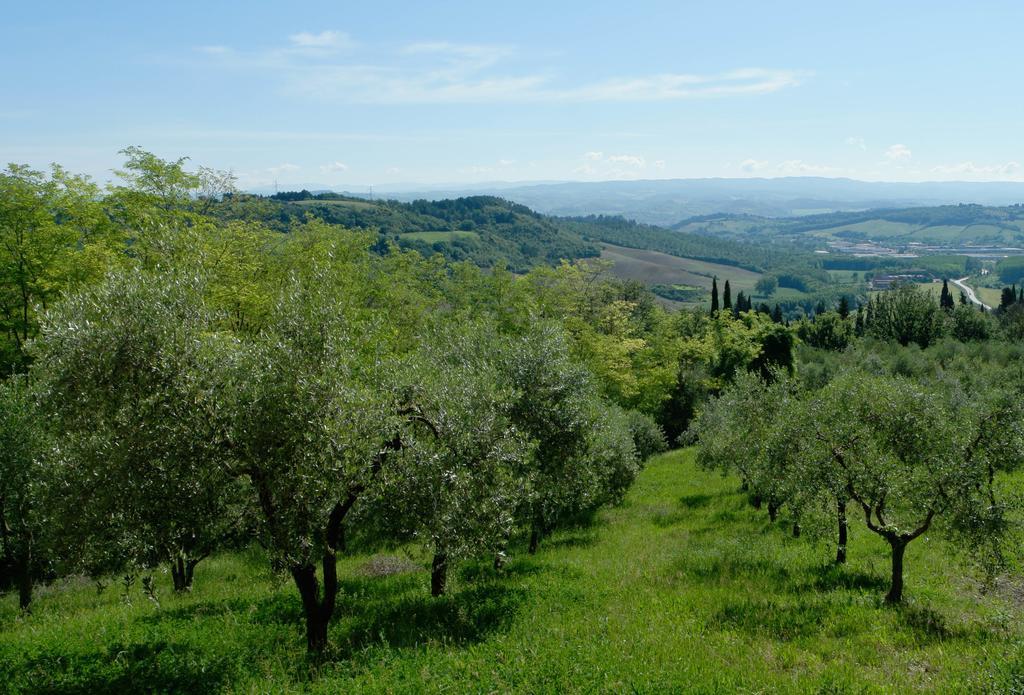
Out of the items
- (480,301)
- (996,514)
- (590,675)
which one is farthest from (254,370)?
(480,301)

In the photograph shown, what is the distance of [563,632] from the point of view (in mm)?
16531

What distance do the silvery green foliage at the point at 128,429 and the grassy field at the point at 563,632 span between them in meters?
3.57

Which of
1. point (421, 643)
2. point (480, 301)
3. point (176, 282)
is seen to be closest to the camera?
point (176, 282)

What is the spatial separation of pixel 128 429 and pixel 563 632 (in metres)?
12.0

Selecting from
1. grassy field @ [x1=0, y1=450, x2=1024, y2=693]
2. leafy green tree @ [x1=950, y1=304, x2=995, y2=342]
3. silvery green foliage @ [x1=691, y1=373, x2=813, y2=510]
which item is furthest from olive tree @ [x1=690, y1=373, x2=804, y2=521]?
leafy green tree @ [x1=950, y1=304, x2=995, y2=342]

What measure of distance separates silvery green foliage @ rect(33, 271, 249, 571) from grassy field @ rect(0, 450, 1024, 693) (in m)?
3.57

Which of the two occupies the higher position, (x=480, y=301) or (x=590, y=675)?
(x=480, y=301)

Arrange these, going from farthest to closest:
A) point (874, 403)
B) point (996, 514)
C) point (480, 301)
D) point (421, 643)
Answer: point (480, 301) → point (874, 403) → point (996, 514) → point (421, 643)

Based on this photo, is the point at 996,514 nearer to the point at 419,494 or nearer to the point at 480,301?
the point at 419,494

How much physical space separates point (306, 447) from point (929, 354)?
335 ft

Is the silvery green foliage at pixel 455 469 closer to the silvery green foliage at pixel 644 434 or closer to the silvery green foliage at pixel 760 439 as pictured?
the silvery green foliage at pixel 760 439

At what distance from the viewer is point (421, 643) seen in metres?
16.1

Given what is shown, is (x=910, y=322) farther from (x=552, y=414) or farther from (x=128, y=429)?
(x=128, y=429)

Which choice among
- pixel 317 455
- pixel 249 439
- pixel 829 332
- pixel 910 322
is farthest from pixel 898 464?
pixel 910 322
